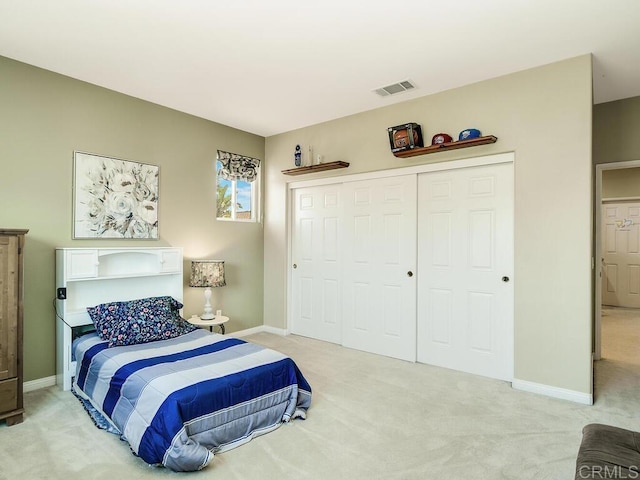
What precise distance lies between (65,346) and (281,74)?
297cm

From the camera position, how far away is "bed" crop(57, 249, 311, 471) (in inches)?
84.9

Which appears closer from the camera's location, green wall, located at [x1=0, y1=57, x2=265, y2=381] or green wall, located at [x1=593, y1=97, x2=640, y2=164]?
green wall, located at [x1=0, y1=57, x2=265, y2=381]

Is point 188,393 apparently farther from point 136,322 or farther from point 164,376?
point 136,322

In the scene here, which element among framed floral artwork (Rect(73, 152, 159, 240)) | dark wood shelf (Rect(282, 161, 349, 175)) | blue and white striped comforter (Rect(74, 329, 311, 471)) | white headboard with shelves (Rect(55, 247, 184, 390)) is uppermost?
dark wood shelf (Rect(282, 161, 349, 175))

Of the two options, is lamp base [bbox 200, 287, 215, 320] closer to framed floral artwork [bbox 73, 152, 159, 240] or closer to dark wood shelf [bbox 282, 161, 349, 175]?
framed floral artwork [bbox 73, 152, 159, 240]

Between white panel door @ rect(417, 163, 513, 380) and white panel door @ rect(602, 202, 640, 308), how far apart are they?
5.67m

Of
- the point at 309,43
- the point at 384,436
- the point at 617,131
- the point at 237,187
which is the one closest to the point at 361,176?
the point at 237,187

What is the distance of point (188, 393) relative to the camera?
7.29ft

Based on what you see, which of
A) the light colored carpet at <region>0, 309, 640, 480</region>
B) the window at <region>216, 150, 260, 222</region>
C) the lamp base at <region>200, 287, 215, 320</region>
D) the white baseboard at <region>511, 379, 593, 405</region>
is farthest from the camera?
the window at <region>216, 150, 260, 222</region>

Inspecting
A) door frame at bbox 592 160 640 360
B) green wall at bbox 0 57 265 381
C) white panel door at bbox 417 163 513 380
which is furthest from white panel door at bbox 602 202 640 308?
green wall at bbox 0 57 265 381

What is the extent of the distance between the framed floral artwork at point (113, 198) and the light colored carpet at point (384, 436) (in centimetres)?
150

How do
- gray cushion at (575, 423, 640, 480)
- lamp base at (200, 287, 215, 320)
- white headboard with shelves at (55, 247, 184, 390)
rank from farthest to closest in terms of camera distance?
lamp base at (200, 287, 215, 320), white headboard with shelves at (55, 247, 184, 390), gray cushion at (575, 423, 640, 480)

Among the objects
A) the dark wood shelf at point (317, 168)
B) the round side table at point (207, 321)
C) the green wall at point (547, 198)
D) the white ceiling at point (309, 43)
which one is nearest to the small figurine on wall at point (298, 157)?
the dark wood shelf at point (317, 168)

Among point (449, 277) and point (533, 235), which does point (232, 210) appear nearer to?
point (449, 277)
